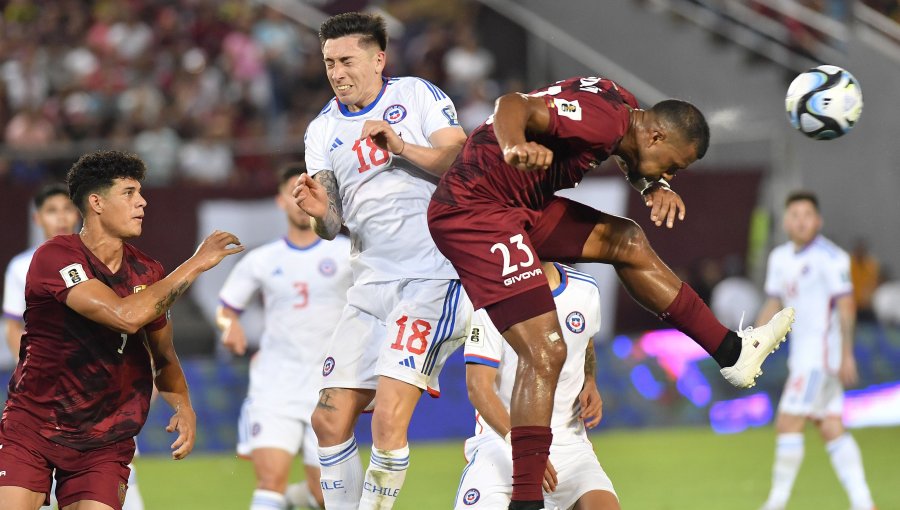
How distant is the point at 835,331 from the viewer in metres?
11.9

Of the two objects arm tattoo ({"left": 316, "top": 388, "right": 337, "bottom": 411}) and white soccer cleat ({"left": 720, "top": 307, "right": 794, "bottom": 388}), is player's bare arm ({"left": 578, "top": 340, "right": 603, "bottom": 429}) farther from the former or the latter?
arm tattoo ({"left": 316, "top": 388, "right": 337, "bottom": 411})

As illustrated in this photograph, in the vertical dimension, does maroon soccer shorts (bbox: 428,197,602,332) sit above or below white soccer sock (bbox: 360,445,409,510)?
above

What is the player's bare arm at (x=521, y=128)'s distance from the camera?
5.77 metres

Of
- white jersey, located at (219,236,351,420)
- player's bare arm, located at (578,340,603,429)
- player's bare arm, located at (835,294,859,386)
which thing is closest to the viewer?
player's bare arm, located at (578,340,603,429)

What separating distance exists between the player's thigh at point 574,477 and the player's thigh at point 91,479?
2204 millimetres

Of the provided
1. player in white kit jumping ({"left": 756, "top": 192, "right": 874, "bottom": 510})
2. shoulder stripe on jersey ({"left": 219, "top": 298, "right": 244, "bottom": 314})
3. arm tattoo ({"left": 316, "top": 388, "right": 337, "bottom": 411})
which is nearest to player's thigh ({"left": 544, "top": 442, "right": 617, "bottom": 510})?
arm tattoo ({"left": 316, "top": 388, "right": 337, "bottom": 411})

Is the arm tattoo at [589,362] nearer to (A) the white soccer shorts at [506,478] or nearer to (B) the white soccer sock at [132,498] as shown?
(A) the white soccer shorts at [506,478]

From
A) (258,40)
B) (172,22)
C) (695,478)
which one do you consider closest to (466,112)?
(258,40)

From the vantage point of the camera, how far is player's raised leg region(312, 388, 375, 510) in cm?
710

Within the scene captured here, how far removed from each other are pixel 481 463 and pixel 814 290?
232 inches

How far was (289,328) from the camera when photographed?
9.88 metres

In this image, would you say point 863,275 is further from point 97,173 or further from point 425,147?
point 97,173

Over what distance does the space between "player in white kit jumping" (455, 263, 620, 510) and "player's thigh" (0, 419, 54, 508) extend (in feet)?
6.85

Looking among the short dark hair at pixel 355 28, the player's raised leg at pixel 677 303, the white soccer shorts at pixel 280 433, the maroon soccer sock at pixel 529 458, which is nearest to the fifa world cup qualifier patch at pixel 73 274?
the short dark hair at pixel 355 28
